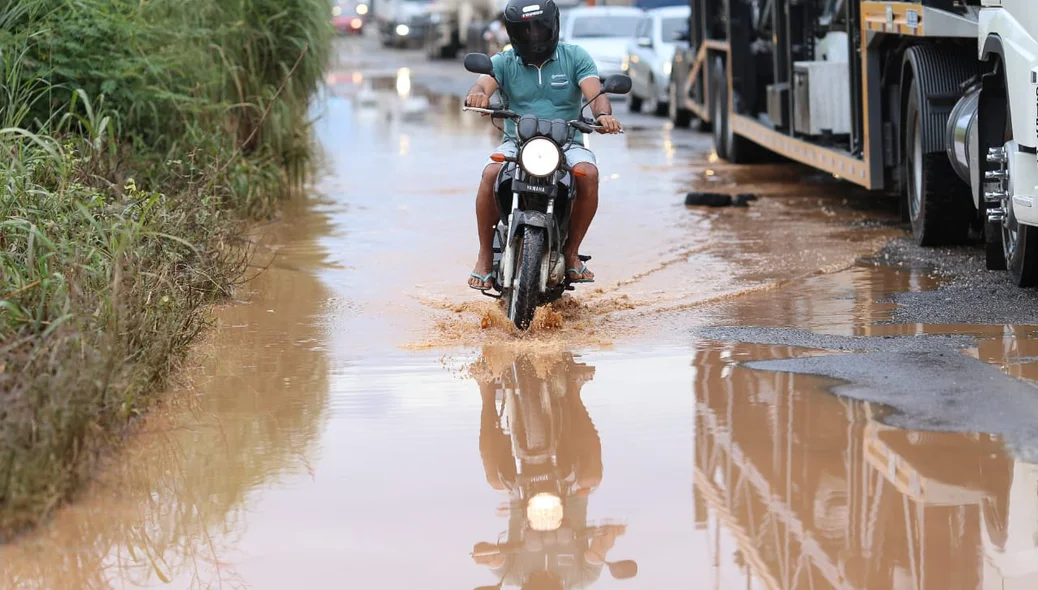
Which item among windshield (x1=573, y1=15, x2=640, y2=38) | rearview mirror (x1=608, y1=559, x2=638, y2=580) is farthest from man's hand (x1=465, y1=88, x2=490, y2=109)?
windshield (x1=573, y1=15, x2=640, y2=38)

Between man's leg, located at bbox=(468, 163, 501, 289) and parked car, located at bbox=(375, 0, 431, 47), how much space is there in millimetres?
44832

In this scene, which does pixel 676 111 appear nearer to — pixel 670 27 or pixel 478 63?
pixel 670 27

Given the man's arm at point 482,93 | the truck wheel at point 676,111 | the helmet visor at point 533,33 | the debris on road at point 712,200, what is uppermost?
the helmet visor at point 533,33

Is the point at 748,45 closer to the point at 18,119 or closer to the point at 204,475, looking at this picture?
the point at 18,119

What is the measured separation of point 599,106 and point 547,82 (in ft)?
1.05

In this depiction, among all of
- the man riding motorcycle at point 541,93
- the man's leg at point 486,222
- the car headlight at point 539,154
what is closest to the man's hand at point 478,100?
the man riding motorcycle at point 541,93

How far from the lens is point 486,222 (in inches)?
327

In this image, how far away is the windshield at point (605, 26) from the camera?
28391mm

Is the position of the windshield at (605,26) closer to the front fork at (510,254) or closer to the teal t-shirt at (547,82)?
the teal t-shirt at (547,82)

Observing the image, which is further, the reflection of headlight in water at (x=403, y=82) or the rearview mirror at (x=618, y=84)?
the reflection of headlight in water at (x=403, y=82)

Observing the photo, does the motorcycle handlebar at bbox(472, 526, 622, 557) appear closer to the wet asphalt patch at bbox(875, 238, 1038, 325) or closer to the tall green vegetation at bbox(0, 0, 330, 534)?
the tall green vegetation at bbox(0, 0, 330, 534)

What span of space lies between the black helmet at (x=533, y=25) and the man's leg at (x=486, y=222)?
627 millimetres

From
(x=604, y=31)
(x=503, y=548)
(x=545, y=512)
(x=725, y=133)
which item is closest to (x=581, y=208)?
(x=545, y=512)

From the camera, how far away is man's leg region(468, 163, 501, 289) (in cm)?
816
